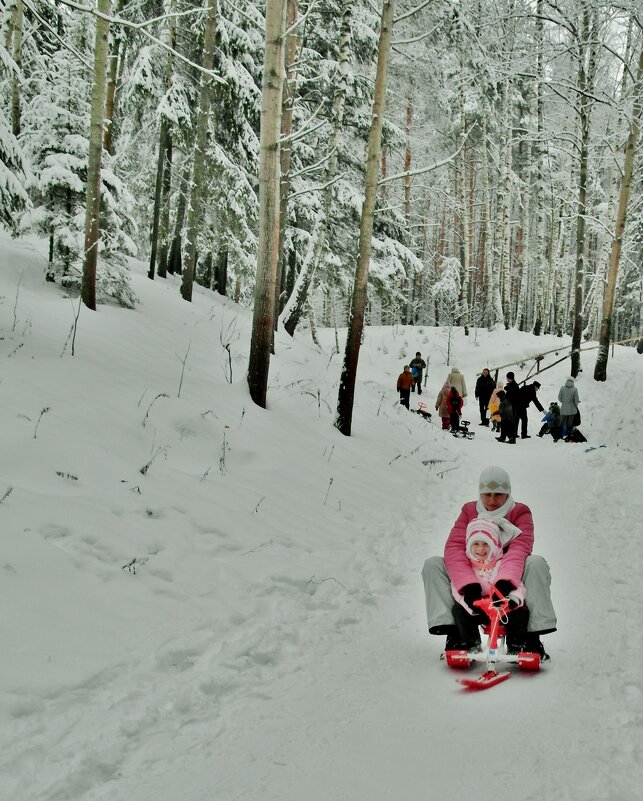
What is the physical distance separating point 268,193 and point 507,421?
29.5 ft

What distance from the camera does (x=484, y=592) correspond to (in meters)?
3.84

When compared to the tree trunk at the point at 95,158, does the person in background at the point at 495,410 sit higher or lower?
lower

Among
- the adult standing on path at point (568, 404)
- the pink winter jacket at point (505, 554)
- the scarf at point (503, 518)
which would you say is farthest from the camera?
the adult standing on path at point (568, 404)

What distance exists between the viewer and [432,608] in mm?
3752

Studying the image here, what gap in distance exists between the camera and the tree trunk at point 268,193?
7.89m

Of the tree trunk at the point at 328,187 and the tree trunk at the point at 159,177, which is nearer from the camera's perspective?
the tree trunk at the point at 328,187

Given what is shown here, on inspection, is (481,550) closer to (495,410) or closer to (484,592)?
(484,592)

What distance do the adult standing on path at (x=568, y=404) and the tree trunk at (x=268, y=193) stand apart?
341 inches

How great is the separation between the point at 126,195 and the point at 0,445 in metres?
9.16

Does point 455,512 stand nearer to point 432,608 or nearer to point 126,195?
point 432,608

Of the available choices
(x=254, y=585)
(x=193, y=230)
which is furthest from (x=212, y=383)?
(x=193, y=230)

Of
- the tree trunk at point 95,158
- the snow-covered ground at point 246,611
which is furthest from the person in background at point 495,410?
the tree trunk at point 95,158

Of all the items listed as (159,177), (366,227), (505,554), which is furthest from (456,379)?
(505,554)

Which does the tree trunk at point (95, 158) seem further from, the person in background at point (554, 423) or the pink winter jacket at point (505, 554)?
the person in background at point (554, 423)
